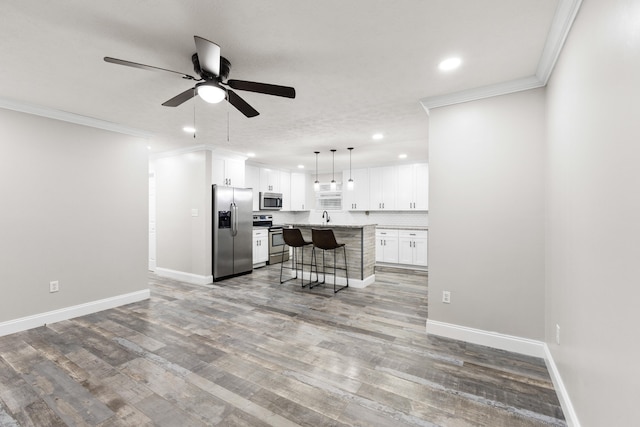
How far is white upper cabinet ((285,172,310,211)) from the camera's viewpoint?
811 centimetres

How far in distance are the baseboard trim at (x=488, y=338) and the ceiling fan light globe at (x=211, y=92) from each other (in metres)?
2.98

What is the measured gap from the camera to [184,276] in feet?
17.8

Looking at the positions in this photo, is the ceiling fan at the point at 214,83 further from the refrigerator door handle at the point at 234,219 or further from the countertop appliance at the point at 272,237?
the countertop appliance at the point at 272,237

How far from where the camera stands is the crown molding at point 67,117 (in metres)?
3.11

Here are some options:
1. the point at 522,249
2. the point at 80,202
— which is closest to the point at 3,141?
the point at 80,202

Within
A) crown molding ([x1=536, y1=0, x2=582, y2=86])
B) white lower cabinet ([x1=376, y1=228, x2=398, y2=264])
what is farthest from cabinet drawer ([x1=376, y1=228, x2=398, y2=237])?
crown molding ([x1=536, y1=0, x2=582, y2=86])

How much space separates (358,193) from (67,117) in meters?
5.78

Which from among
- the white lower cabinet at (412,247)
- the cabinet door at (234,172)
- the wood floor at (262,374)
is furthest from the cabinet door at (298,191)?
the wood floor at (262,374)

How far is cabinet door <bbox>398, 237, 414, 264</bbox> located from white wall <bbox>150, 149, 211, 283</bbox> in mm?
4176

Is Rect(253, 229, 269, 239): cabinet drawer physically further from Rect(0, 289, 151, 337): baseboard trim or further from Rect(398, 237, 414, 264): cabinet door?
Rect(398, 237, 414, 264): cabinet door

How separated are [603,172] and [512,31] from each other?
118cm

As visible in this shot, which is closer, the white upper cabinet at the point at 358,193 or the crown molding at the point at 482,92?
the crown molding at the point at 482,92

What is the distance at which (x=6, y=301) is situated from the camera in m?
3.11

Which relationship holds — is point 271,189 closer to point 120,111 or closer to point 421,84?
point 120,111
